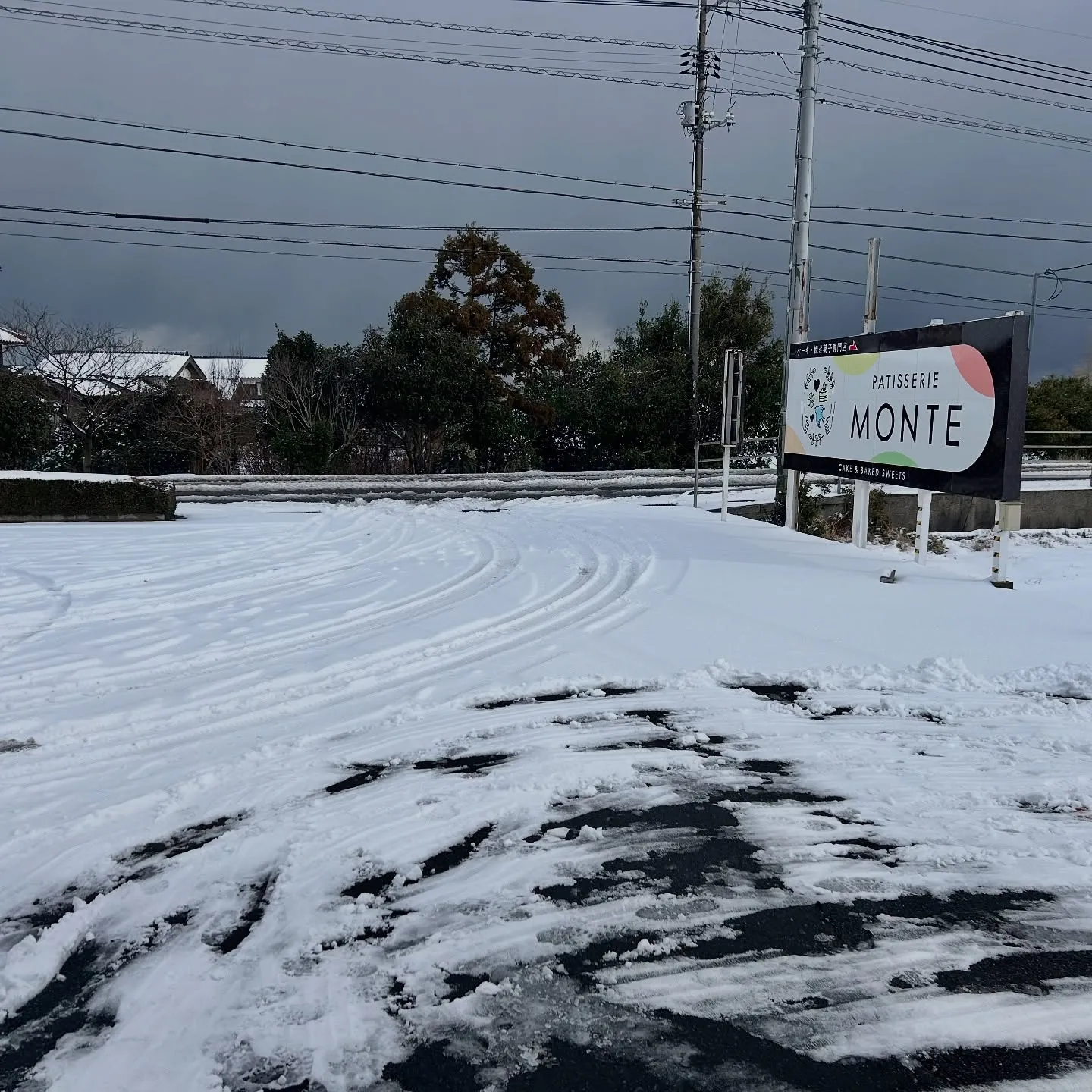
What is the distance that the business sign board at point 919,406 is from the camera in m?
9.09

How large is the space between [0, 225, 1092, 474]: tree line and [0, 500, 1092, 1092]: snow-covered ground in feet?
55.6

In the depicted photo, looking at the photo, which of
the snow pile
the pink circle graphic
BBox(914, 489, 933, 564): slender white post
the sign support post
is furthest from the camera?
the sign support post

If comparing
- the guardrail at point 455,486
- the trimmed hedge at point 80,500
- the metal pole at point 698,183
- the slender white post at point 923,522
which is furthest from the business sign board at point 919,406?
the metal pole at point 698,183

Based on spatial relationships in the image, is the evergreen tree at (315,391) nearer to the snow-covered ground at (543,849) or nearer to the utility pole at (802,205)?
the utility pole at (802,205)

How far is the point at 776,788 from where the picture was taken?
4.54 metres

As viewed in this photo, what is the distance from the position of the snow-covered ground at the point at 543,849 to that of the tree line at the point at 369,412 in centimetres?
1693

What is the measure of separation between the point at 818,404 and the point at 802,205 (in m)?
3.60

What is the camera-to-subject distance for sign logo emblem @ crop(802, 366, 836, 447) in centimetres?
1208

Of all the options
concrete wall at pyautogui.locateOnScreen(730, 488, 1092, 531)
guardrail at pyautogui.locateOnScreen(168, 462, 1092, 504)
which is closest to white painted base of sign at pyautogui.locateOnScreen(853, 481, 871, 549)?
concrete wall at pyautogui.locateOnScreen(730, 488, 1092, 531)

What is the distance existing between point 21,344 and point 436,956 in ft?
92.8

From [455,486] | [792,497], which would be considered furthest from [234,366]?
[792,497]

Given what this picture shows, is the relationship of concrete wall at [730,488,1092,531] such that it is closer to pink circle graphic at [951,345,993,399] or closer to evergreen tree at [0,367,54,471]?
pink circle graphic at [951,345,993,399]

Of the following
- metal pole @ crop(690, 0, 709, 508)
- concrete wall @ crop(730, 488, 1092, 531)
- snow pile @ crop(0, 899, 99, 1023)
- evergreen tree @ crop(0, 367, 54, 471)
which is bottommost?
snow pile @ crop(0, 899, 99, 1023)

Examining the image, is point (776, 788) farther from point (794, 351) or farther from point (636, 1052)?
point (794, 351)
